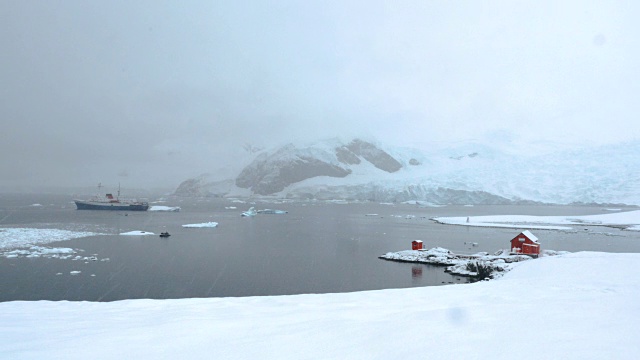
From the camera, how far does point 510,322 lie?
6906mm

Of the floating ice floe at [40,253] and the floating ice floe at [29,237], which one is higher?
the floating ice floe at [29,237]

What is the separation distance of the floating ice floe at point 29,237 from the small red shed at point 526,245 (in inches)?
1523

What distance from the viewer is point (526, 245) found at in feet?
105

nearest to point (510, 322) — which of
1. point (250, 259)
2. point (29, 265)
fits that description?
point (250, 259)

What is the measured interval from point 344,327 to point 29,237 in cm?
4267

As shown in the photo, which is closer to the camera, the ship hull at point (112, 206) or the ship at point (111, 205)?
the ship hull at point (112, 206)

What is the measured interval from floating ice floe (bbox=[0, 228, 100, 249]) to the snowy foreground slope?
3074cm

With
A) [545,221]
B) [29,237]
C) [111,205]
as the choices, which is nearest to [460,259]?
[29,237]

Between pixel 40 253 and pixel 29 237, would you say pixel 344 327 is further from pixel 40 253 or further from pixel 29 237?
pixel 29 237

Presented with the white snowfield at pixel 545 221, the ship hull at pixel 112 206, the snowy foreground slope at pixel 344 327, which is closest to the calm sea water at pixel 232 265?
the snowy foreground slope at pixel 344 327

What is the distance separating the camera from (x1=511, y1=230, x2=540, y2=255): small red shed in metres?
31.9

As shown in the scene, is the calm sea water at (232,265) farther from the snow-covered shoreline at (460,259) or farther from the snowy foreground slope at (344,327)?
the snowy foreground slope at (344,327)

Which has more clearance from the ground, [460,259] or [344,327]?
[344,327]

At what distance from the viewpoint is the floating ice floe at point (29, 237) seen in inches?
1393
